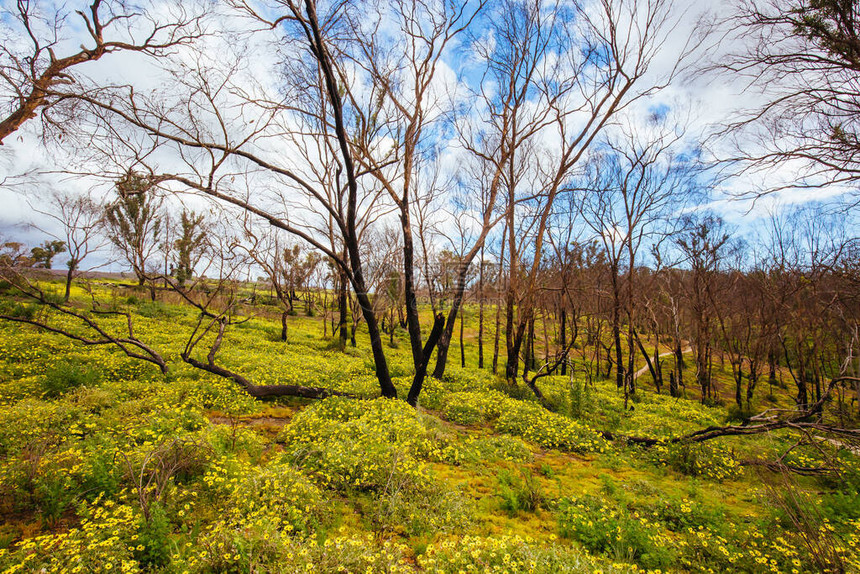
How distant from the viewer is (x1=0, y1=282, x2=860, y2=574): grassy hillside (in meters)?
2.94

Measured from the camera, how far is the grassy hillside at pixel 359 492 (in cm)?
294

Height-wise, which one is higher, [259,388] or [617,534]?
[259,388]

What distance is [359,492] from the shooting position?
448 cm

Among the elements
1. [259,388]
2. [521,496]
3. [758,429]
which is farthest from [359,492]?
[758,429]

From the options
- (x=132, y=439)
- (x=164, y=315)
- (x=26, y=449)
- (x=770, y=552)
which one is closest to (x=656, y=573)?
(x=770, y=552)

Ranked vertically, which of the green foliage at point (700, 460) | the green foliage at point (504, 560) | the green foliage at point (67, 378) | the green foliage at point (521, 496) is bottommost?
the green foliage at point (700, 460)

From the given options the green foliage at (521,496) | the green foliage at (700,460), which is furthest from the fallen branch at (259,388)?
the green foliage at (700,460)

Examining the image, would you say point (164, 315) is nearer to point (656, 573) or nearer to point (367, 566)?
point (367, 566)

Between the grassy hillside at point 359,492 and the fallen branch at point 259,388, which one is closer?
the grassy hillside at point 359,492

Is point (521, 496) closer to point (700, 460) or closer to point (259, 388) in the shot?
point (700, 460)

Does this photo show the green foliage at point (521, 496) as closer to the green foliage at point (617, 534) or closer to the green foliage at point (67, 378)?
the green foliage at point (617, 534)

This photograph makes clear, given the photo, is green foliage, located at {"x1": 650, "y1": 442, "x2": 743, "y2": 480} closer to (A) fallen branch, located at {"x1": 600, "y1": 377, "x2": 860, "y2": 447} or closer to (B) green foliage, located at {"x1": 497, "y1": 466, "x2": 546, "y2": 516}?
(A) fallen branch, located at {"x1": 600, "y1": 377, "x2": 860, "y2": 447}

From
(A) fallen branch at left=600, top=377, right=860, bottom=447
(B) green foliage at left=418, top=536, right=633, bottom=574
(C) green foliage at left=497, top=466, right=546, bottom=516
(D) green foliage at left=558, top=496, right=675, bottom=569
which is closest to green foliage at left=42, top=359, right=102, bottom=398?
(B) green foliage at left=418, top=536, right=633, bottom=574

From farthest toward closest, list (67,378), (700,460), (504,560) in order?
1. (67,378)
2. (700,460)
3. (504,560)
